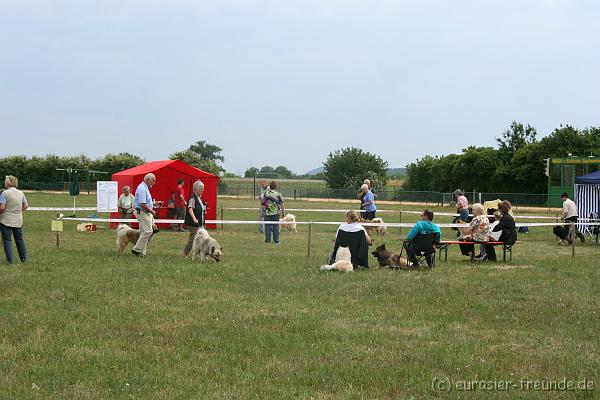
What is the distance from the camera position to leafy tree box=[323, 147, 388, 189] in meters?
76.2

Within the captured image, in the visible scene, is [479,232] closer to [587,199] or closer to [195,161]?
[587,199]

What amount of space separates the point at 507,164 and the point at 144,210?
45.9m

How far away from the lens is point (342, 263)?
11578mm

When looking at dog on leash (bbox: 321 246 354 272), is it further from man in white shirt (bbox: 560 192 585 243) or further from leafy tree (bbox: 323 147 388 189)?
leafy tree (bbox: 323 147 388 189)

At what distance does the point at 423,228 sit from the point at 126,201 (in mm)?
9869

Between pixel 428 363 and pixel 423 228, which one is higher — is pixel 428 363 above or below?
below

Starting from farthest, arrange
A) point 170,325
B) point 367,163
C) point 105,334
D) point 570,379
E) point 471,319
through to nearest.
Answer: point 367,163 → point 471,319 → point 170,325 → point 105,334 → point 570,379

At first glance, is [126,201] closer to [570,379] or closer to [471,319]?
[471,319]

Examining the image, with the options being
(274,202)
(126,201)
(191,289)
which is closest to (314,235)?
(274,202)

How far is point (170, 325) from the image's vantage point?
7.39 meters

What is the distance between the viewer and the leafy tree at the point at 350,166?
7625 centimetres

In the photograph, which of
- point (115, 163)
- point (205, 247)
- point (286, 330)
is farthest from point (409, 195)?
point (286, 330)

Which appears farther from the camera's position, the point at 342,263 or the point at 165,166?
the point at 165,166

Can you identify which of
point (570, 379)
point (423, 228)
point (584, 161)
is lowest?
point (570, 379)
